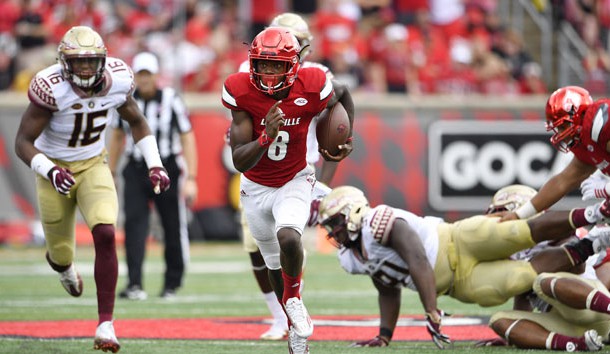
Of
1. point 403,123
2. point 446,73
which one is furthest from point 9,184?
point 446,73

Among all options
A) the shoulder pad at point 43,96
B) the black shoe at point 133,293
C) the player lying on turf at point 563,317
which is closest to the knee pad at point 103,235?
the shoulder pad at point 43,96

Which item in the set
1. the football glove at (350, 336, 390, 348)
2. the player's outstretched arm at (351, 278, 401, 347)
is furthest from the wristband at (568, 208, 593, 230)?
the football glove at (350, 336, 390, 348)

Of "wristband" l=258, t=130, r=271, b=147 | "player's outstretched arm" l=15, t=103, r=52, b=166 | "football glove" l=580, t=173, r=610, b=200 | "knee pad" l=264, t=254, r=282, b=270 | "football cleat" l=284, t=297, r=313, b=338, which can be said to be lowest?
"football cleat" l=284, t=297, r=313, b=338

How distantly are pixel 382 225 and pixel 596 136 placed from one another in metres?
1.29

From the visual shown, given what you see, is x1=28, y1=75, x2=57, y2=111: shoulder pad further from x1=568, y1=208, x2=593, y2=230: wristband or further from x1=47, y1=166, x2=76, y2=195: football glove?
x1=568, y1=208, x2=593, y2=230: wristband

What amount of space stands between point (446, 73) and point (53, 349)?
1016 centimetres

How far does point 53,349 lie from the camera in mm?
6379

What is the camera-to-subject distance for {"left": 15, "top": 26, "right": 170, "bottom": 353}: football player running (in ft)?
21.1

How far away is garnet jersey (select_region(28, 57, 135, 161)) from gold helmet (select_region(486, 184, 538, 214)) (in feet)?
7.66

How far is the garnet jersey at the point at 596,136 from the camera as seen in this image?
589cm

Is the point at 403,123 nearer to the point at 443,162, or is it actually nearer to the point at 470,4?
the point at 443,162

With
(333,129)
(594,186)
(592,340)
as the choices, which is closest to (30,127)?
(333,129)

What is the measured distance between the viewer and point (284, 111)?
593 cm

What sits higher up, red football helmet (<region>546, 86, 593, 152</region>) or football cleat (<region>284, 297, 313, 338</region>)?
red football helmet (<region>546, 86, 593, 152</region>)
